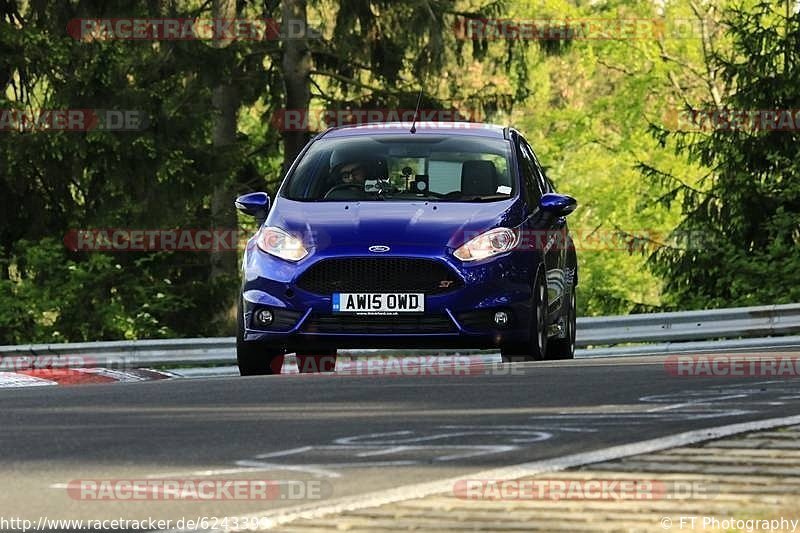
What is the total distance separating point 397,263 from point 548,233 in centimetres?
189

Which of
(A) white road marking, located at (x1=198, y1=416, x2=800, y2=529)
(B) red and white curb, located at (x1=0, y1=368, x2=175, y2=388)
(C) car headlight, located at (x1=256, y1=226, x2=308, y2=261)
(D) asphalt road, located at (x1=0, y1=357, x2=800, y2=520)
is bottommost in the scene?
(B) red and white curb, located at (x1=0, y1=368, x2=175, y2=388)

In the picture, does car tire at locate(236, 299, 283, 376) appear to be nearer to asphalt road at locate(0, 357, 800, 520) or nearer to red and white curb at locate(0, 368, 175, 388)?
red and white curb at locate(0, 368, 175, 388)

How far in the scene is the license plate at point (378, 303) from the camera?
46.3 ft

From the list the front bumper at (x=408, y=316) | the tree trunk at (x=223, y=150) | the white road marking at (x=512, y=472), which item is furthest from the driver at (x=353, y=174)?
the tree trunk at (x=223, y=150)

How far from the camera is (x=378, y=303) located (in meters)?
14.1

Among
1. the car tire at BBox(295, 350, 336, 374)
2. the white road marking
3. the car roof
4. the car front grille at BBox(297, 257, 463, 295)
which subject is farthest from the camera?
the car tire at BBox(295, 350, 336, 374)

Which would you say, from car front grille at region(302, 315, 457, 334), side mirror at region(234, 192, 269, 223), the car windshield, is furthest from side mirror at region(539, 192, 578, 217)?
side mirror at region(234, 192, 269, 223)

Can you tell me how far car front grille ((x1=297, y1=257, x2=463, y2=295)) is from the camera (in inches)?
554

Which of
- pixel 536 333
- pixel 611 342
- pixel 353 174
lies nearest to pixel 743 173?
pixel 611 342

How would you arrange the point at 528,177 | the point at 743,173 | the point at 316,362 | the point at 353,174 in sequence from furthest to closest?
the point at 743,173
the point at 316,362
the point at 528,177
the point at 353,174

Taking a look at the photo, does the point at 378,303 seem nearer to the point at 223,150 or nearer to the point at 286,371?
the point at 286,371

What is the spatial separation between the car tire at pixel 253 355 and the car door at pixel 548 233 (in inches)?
82.0

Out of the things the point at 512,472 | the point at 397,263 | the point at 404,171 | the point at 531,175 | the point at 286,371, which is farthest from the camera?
the point at 286,371

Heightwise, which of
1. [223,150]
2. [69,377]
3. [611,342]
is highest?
[223,150]
